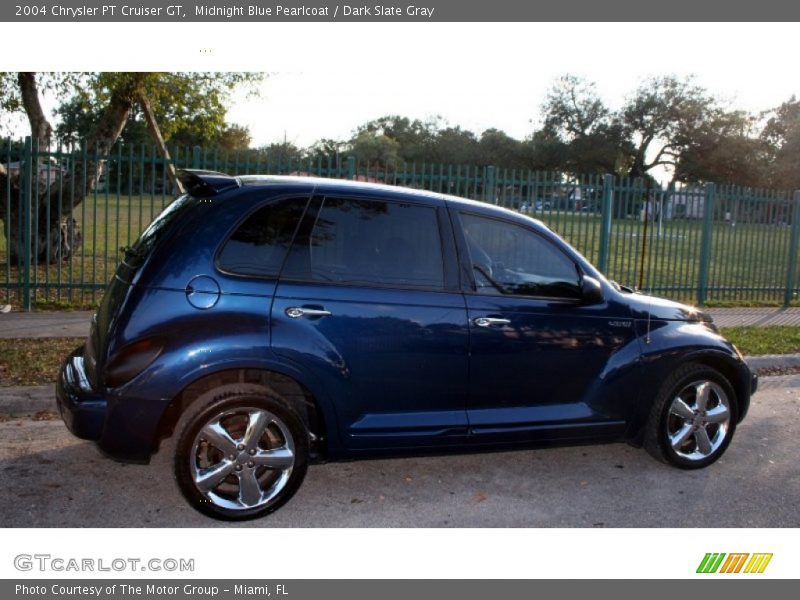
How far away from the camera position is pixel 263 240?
14.0ft

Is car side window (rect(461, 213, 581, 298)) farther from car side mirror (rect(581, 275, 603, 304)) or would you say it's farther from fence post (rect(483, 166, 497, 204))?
fence post (rect(483, 166, 497, 204))

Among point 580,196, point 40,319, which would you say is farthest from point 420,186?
point 40,319

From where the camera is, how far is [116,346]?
4020mm

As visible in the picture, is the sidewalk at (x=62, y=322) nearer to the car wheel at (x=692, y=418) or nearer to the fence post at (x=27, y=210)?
the fence post at (x=27, y=210)

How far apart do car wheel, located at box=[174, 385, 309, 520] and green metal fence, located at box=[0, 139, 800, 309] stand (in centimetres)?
553

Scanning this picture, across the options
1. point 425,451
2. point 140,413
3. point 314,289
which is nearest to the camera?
point 140,413

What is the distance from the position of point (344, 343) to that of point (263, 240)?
72 centimetres

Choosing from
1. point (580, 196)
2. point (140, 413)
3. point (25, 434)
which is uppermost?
point (580, 196)

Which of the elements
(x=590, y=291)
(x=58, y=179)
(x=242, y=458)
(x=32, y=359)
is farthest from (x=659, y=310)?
(x=58, y=179)

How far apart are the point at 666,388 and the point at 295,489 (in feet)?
8.27

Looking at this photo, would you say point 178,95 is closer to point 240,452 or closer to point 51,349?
point 51,349

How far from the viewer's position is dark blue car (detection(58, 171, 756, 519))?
4.06m

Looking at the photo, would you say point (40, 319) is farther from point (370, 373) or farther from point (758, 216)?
point (758, 216)

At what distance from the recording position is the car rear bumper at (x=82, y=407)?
4.05m
